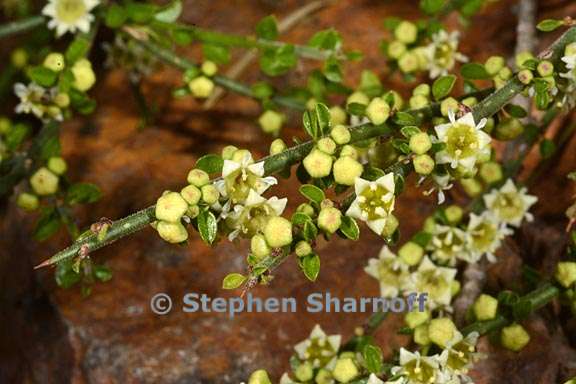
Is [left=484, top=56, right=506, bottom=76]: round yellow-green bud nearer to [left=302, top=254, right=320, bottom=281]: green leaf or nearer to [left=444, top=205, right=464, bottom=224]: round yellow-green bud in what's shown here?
[left=444, top=205, right=464, bottom=224]: round yellow-green bud

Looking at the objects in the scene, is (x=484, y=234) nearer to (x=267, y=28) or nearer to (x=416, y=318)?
(x=416, y=318)

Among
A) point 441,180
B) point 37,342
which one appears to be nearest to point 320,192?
point 441,180

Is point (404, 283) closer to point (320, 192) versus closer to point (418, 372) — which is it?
point (418, 372)

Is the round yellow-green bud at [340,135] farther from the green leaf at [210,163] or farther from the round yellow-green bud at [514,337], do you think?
the round yellow-green bud at [514,337]

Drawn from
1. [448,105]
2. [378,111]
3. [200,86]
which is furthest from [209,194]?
[200,86]

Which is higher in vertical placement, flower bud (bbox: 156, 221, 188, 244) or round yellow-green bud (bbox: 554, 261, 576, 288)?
flower bud (bbox: 156, 221, 188, 244)

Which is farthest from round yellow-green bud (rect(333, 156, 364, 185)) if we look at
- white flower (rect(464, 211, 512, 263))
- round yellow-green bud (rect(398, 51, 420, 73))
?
round yellow-green bud (rect(398, 51, 420, 73))

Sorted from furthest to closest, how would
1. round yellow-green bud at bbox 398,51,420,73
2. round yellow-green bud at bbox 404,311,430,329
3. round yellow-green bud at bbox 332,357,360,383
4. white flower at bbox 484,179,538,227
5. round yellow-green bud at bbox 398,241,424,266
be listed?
round yellow-green bud at bbox 398,51,420,73 → white flower at bbox 484,179,538,227 → round yellow-green bud at bbox 398,241,424,266 → round yellow-green bud at bbox 404,311,430,329 → round yellow-green bud at bbox 332,357,360,383
